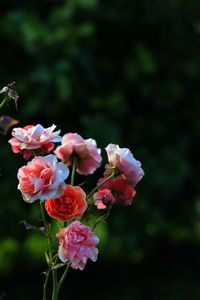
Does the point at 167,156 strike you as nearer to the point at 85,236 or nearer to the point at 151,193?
the point at 151,193

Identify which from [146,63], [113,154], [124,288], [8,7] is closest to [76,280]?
[124,288]

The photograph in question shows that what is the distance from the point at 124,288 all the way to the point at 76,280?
0.28 metres

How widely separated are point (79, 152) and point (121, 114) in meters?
2.85

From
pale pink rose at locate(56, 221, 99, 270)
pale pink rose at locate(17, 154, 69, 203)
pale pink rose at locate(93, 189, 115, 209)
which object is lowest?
pale pink rose at locate(56, 221, 99, 270)

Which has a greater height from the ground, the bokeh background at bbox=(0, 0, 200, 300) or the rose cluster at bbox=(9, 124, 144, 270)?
the rose cluster at bbox=(9, 124, 144, 270)

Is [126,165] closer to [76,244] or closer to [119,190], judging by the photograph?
[119,190]

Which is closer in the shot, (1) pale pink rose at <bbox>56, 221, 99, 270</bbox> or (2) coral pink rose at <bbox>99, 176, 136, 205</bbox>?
(1) pale pink rose at <bbox>56, 221, 99, 270</bbox>

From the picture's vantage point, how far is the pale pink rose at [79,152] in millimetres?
1382

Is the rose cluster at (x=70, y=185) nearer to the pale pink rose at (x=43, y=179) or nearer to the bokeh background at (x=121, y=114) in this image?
the pale pink rose at (x=43, y=179)

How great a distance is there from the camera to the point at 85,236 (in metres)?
1.30

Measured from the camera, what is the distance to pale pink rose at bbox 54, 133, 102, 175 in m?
1.38

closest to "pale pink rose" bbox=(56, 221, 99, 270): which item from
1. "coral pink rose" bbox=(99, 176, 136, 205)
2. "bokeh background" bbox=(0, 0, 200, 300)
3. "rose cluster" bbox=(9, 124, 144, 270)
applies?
"rose cluster" bbox=(9, 124, 144, 270)

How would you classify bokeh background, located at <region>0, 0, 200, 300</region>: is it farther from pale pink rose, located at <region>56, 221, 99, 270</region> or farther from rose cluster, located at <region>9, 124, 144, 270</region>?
pale pink rose, located at <region>56, 221, 99, 270</region>

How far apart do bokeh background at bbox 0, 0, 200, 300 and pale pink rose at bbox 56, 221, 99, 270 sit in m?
2.48
